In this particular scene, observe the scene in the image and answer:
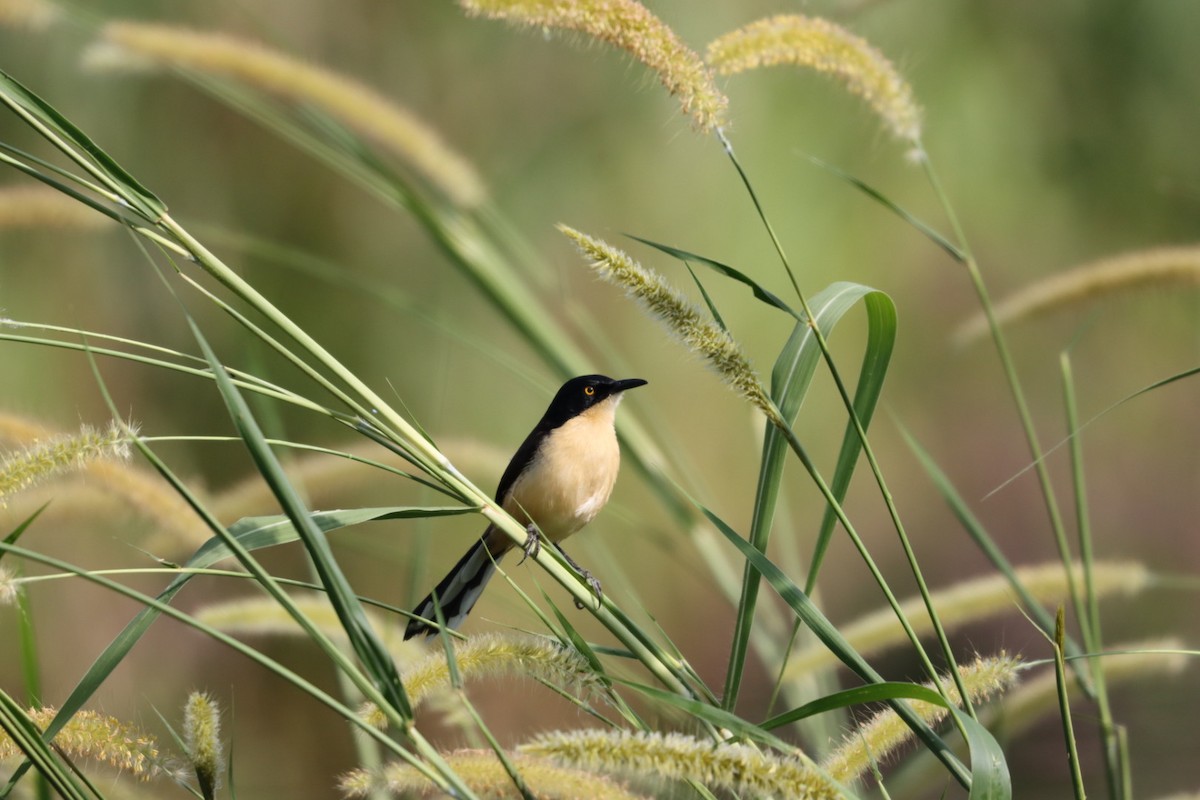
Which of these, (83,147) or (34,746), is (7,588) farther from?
(83,147)

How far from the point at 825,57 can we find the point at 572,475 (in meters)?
1.33

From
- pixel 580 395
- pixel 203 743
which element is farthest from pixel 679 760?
pixel 580 395

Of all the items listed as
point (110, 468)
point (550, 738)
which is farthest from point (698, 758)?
point (110, 468)

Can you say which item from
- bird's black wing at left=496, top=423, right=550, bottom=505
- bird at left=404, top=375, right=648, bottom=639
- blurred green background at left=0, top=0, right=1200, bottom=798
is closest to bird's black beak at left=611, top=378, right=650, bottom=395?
bird at left=404, top=375, right=648, bottom=639

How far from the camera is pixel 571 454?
299 cm

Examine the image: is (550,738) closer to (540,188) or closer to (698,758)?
(698,758)

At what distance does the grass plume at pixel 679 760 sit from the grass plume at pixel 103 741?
61cm

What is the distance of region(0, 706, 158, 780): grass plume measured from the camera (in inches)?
56.5

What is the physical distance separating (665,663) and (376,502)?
4.44 metres

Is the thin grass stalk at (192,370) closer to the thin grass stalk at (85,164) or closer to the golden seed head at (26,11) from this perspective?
the thin grass stalk at (85,164)

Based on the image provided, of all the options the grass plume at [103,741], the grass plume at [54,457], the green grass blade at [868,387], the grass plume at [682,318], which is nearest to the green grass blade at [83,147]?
the grass plume at [54,457]

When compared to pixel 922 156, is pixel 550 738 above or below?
below

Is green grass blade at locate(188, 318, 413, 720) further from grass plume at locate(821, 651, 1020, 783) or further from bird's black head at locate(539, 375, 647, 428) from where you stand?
bird's black head at locate(539, 375, 647, 428)

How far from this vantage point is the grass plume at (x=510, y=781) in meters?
1.25
